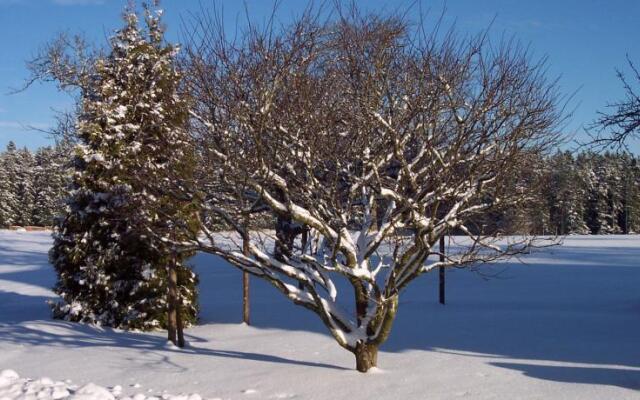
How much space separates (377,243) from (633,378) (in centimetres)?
341

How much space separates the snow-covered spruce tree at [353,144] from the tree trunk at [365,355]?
0.01 meters

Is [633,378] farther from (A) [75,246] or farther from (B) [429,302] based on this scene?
(A) [75,246]

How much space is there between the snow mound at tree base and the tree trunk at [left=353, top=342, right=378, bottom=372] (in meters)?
2.29

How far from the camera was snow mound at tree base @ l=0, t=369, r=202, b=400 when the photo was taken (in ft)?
20.2

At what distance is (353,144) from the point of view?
27.0 feet

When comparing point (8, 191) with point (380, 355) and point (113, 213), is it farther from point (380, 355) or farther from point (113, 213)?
point (380, 355)

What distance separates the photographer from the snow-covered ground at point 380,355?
276 inches

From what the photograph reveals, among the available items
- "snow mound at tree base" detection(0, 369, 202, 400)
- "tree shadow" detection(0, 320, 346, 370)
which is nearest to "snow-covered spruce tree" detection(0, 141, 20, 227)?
→ "tree shadow" detection(0, 320, 346, 370)

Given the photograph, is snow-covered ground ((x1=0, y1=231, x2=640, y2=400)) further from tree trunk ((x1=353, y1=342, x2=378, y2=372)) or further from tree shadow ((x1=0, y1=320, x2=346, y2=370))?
tree trunk ((x1=353, y1=342, x2=378, y2=372))

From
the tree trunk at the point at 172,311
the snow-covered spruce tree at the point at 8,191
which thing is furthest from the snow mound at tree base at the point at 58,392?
the snow-covered spruce tree at the point at 8,191

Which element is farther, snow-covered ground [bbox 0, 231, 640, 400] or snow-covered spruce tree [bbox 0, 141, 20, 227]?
snow-covered spruce tree [bbox 0, 141, 20, 227]

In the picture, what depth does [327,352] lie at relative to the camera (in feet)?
32.3

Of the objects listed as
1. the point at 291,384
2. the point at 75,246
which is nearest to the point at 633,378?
the point at 291,384

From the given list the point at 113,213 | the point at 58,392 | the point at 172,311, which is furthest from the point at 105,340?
the point at 58,392
